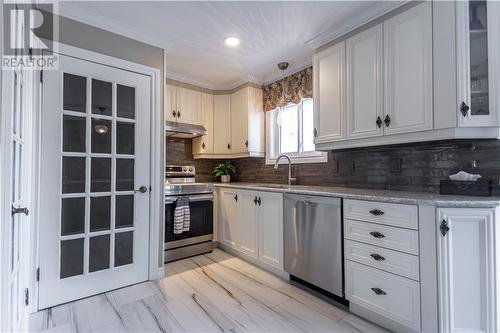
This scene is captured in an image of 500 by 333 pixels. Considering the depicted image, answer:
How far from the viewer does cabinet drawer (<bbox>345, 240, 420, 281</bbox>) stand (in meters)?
1.59

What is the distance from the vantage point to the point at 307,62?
3.01 metres

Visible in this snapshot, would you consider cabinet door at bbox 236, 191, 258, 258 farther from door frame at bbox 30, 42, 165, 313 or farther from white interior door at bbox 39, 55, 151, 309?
white interior door at bbox 39, 55, 151, 309

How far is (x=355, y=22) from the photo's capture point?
7.07ft

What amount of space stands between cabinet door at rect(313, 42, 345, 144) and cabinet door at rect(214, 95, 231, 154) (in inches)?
63.5

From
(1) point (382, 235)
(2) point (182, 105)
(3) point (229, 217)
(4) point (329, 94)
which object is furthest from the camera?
(2) point (182, 105)

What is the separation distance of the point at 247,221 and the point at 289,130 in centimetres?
135

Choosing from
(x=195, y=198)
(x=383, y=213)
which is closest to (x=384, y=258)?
(x=383, y=213)

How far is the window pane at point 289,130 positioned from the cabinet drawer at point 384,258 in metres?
1.64

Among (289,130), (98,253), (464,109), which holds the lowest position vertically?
(98,253)

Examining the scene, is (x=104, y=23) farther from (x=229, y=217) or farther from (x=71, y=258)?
(x=229, y=217)

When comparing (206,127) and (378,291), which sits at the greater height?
(206,127)

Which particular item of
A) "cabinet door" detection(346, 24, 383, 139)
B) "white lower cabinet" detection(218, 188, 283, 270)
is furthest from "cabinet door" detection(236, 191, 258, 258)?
"cabinet door" detection(346, 24, 383, 139)

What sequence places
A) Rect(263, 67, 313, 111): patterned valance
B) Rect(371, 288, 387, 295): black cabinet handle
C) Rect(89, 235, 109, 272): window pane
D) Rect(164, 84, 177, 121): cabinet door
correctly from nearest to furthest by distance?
Rect(371, 288, 387, 295): black cabinet handle, Rect(89, 235, 109, 272): window pane, Rect(263, 67, 313, 111): patterned valance, Rect(164, 84, 177, 121): cabinet door

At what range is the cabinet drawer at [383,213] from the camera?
5.24 feet
